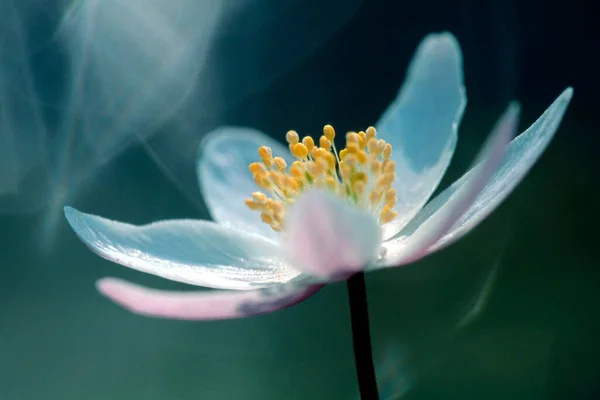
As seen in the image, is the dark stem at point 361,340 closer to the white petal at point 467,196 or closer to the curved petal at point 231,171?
the white petal at point 467,196

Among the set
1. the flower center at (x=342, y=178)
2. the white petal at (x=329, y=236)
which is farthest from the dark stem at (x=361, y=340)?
the flower center at (x=342, y=178)

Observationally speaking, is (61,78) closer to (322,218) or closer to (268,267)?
(268,267)

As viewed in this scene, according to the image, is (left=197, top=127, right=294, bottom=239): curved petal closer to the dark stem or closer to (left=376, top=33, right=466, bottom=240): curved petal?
(left=376, top=33, right=466, bottom=240): curved petal

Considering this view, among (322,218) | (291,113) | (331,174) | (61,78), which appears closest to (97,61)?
(61,78)

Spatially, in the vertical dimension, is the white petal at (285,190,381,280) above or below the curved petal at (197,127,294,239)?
below

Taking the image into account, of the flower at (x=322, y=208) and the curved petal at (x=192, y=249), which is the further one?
the curved petal at (x=192, y=249)

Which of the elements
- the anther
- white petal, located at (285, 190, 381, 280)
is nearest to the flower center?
the anther

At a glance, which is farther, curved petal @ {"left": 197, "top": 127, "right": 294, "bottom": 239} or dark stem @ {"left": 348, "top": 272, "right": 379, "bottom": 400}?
curved petal @ {"left": 197, "top": 127, "right": 294, "bottom": 239}
